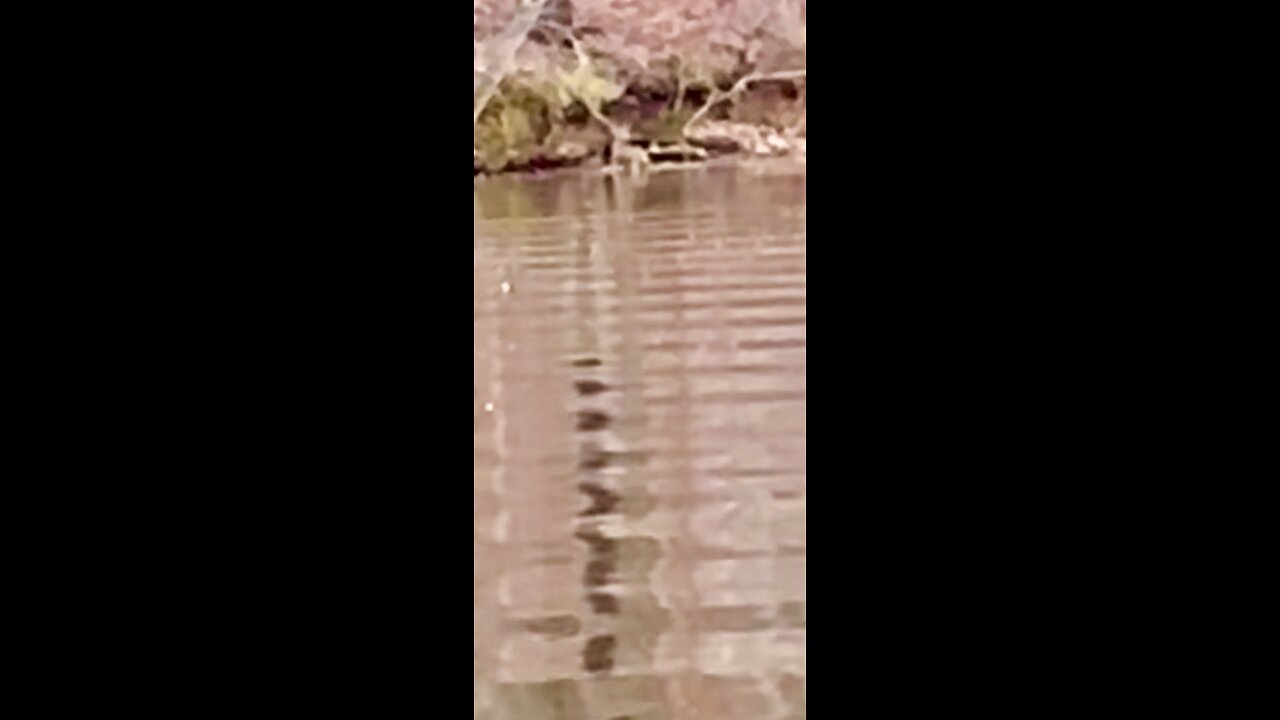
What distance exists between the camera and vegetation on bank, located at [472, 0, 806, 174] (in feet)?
12.0

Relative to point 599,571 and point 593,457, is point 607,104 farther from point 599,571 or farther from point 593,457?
point 599,571

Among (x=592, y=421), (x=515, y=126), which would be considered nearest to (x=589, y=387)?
(x=592, y=421)

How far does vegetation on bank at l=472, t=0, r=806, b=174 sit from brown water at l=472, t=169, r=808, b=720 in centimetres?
61

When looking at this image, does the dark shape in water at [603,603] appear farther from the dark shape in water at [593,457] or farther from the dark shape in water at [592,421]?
the dark shape in water at [592,421]

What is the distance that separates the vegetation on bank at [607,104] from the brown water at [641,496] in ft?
1.99

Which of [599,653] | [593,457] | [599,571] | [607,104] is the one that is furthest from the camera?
[607,104]

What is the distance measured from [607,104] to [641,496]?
2414mm

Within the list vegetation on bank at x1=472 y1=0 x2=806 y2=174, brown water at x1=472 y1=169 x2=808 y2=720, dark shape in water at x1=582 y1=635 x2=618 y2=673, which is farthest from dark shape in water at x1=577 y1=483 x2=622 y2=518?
vegetation on bank at x1=472 y1=0 x2=806 y2=174

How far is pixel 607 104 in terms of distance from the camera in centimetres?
411

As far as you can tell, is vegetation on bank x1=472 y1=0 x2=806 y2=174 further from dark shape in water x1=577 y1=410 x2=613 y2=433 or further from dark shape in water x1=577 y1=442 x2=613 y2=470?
dark shape in water x1=577 y1=442 x2=613 y2=470

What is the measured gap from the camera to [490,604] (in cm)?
153

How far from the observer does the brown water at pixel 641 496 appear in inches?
55.1
